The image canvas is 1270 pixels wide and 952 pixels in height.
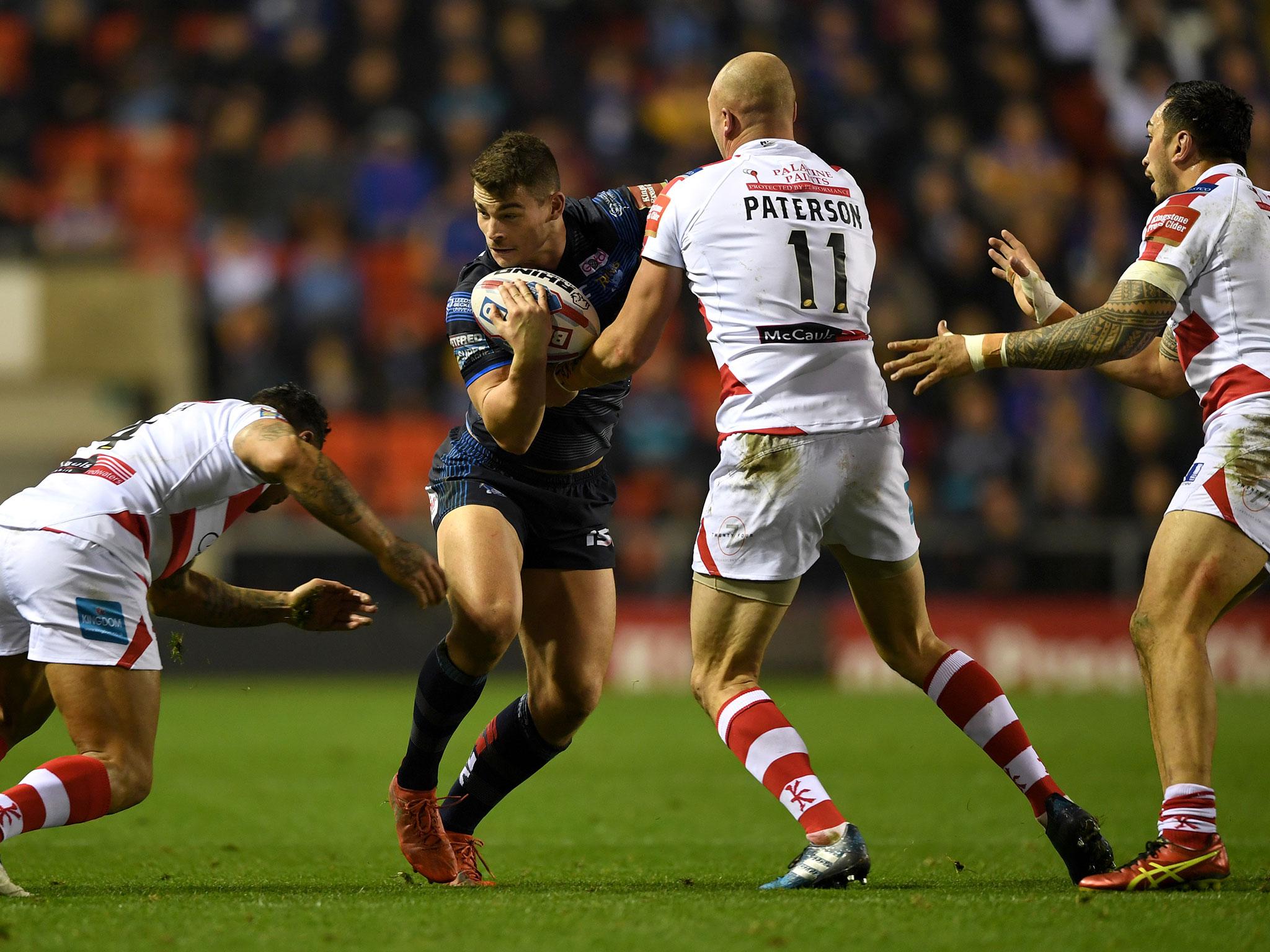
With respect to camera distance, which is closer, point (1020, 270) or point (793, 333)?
point (793, 333)

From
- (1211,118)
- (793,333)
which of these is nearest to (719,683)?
(793,333)

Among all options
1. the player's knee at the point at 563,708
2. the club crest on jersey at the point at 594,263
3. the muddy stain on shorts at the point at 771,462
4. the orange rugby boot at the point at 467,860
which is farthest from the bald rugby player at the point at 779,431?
the orange rugby boot at the point at 467,860

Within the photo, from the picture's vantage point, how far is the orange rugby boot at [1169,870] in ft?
15.6

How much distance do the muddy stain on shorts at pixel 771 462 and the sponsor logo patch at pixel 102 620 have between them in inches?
77.9

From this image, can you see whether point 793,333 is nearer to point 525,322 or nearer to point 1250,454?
point 525,322

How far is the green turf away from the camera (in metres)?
4.13

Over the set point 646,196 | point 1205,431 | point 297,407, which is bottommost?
point 1205,431

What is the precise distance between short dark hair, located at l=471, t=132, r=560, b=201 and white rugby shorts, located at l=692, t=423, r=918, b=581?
4.19 feet

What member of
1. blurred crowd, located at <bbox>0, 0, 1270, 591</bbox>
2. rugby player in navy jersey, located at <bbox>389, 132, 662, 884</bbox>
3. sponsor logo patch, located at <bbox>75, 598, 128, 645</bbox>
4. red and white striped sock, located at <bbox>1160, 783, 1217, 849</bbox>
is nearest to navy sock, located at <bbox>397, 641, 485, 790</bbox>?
rugby player in navy jersey, located at <bbox>389, 132, 662, 884</bbox>

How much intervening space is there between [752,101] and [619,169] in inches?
453

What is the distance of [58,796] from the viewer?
4.64 meters

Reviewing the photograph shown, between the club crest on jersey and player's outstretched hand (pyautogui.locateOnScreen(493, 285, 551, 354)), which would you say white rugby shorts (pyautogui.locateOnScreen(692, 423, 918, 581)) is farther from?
the club crest on jersey

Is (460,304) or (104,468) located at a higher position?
(460,304)

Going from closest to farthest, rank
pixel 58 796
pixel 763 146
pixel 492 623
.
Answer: pixel 58 796, pixel 763 146, pixel 492 623
